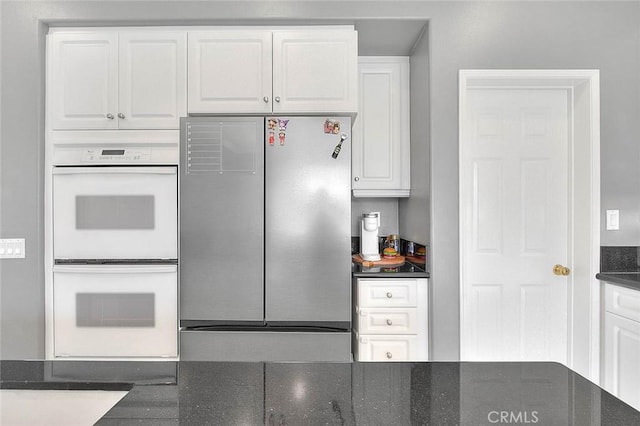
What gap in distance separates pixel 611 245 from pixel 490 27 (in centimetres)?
142

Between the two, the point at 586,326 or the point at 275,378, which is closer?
the point at 275,378

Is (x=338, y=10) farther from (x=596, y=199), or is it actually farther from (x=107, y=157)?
(x=596, y=199)

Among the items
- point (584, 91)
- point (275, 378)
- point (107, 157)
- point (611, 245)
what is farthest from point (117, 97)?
point (611, 245)

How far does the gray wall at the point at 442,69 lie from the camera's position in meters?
2.28

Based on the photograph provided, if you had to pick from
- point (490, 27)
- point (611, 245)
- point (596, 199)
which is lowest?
point (611, 245)

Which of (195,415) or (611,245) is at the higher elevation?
(611,245)

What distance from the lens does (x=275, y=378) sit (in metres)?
0.83

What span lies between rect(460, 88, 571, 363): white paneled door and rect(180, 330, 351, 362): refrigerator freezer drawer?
95 centimetres

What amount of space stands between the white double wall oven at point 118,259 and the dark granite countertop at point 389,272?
3.47ft

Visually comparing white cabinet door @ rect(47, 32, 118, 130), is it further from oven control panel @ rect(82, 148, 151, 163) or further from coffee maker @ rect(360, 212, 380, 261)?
coffee maker @ rect(360, 212, 380, 261)

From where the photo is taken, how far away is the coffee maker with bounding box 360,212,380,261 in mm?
2574

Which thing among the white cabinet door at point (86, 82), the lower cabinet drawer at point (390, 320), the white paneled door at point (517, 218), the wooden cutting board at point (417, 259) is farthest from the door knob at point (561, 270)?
the white cabinet door at point (86, 82)

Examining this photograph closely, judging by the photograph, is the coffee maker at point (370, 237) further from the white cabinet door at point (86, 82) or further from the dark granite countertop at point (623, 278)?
the white cabinet door at point (86, 82)

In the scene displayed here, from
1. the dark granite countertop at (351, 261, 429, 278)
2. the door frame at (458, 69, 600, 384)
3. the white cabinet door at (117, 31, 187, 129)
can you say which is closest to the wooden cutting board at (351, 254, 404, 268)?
the dark granite countertop at (351, 261, 429, 278)
